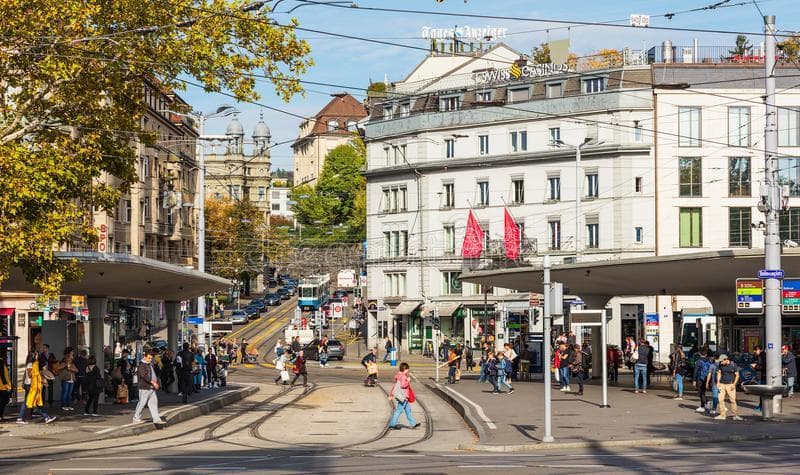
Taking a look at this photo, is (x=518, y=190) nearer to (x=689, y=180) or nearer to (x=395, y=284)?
(x=689, y=180)

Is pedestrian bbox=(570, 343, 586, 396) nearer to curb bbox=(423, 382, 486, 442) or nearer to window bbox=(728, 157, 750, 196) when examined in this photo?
curb bbox=(423, 382, 486, 442)

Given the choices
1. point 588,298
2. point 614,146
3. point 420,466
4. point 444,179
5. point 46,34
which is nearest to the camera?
point 420,466

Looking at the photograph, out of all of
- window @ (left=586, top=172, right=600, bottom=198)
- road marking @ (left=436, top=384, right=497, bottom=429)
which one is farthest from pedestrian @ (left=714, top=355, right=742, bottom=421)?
window @ (left=586, top=172, right=600, bottom=198)

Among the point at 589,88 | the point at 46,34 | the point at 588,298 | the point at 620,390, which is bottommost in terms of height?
the point at 620,390

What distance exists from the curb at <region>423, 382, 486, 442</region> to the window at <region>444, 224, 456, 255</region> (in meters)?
33.1

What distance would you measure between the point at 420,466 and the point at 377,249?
67.4m

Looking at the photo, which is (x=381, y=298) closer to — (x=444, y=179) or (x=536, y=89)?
(x=444, y=179)

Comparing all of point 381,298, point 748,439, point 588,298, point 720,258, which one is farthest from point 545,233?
point 748,439

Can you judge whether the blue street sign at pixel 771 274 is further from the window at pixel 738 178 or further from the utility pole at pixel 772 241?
the window at pixel 738 178

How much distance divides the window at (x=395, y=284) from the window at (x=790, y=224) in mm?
25913

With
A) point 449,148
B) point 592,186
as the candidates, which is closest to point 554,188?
point 592,186

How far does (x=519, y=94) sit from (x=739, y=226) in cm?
1671

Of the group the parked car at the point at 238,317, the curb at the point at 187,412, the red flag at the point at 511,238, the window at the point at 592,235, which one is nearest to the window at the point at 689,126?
the window at the point at 592,235

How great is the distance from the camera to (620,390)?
132 ft
